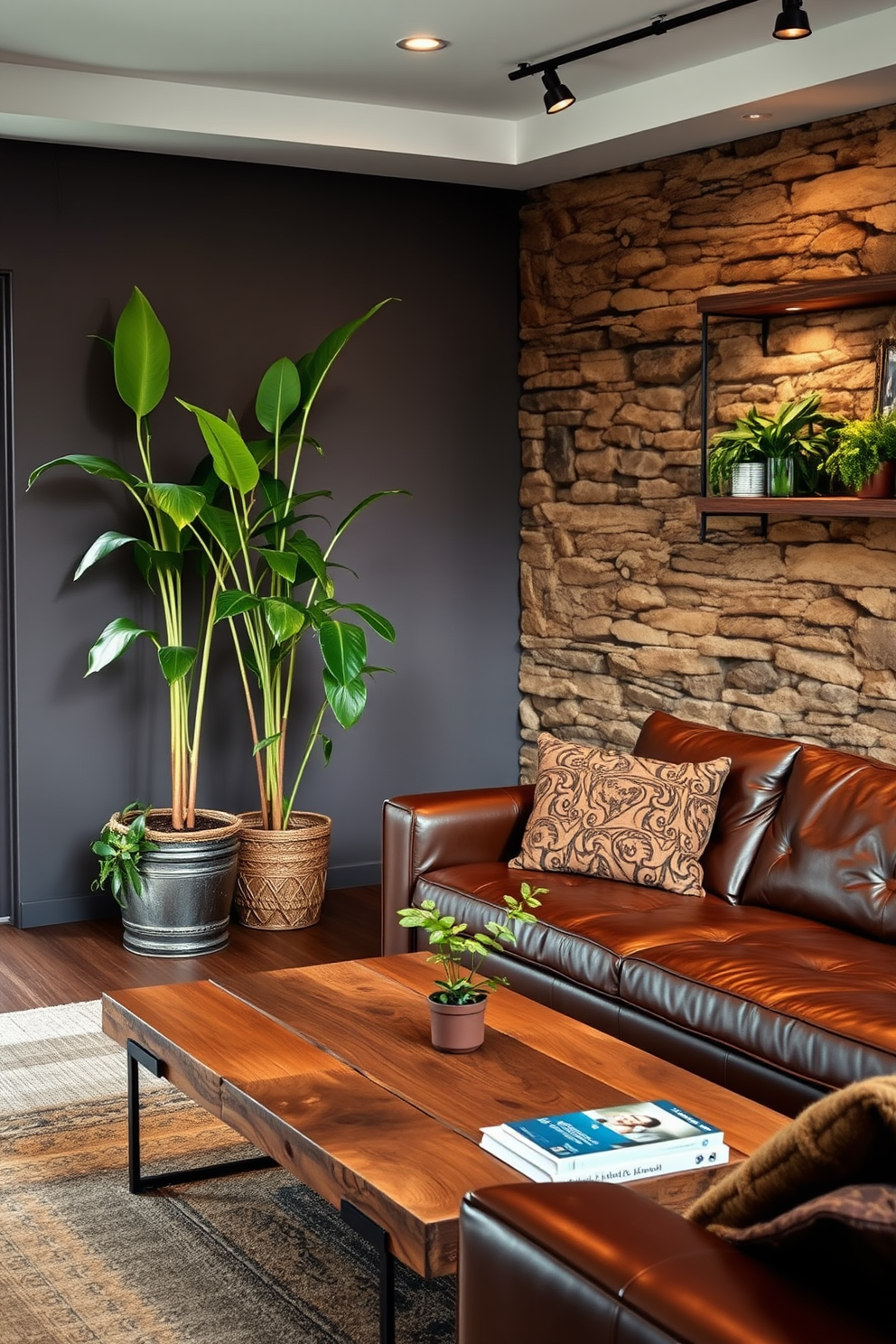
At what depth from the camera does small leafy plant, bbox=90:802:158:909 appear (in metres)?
4.51

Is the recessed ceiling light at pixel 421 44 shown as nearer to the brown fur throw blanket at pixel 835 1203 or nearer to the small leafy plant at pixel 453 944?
the small leafy plant at pixel 453 944

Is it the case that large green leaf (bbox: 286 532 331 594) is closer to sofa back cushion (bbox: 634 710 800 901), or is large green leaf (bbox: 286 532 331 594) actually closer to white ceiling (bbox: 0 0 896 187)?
white ceiling (bbox: 0 0 896 187)

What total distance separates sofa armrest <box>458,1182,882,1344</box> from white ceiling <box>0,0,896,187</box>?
10.9ft

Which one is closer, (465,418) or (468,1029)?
(468,1029)

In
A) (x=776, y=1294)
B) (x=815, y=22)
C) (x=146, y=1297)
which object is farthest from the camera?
(x=815, y=22)

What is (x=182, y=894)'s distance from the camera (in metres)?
4.57

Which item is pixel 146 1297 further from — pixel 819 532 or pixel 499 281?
pixel 499 281

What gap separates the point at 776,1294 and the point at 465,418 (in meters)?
4.76

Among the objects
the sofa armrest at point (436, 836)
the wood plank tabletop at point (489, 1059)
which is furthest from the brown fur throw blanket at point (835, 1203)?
the sofa armrest at point (436, 836)

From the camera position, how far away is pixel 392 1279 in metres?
2.04

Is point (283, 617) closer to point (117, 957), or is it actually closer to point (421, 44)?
point (117, 957)

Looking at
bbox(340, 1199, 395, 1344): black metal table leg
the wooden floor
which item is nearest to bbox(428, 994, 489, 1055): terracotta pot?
bbox(340, 1199, 395, 1344): black metal table leg

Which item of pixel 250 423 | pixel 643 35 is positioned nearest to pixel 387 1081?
pixel 643 35

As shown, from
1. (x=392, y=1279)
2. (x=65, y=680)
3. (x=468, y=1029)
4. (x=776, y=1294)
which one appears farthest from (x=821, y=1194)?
(x=65, y=680)
